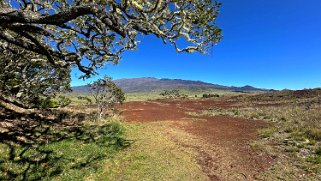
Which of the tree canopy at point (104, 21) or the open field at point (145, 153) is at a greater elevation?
the tree canopy at point (104, 21)

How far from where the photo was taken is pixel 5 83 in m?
23.3

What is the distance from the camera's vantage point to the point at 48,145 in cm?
1786

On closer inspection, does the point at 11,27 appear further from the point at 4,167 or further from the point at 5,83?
the point at 5,83

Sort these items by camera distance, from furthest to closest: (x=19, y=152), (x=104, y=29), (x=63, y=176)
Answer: (x=19, y=152)
(x=63, y=176)
(x=104, y=29)

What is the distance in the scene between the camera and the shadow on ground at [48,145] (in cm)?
1466

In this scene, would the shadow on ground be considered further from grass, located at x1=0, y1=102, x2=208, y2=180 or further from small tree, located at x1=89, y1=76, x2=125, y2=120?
small tree, located at x1=89, y1=76, x2=125, y2=120

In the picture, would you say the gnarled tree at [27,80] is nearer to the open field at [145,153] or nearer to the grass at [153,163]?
the open field at [145,153]

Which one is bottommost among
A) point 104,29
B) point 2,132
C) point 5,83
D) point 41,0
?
point 2,132

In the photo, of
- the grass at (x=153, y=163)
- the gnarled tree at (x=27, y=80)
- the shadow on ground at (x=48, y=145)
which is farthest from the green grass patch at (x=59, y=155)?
the gnarled tree at (x=27, y=80)

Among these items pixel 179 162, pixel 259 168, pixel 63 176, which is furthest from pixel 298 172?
pixel 63 176

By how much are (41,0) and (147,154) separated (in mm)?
9541

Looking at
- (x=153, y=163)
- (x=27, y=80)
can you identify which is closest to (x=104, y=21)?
(x=153, y=163)

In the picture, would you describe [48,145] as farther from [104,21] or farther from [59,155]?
[104,21]

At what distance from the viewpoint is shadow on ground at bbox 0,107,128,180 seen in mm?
14664
